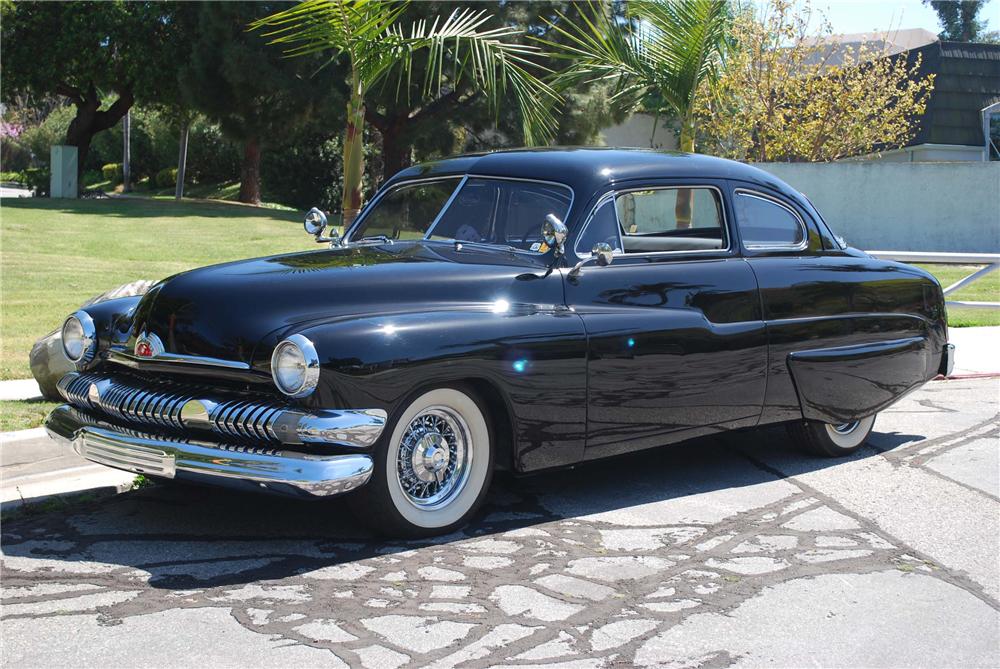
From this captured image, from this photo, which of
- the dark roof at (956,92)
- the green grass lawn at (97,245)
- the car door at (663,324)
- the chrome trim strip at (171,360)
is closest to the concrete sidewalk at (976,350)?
the car door at (663,324)

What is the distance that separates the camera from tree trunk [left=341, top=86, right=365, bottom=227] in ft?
33.0

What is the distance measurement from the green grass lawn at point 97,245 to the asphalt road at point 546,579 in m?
4.95

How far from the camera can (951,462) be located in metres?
7.21

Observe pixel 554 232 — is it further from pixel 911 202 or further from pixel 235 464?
pixel 911 202

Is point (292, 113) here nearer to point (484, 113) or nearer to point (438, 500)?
point (484, 113)

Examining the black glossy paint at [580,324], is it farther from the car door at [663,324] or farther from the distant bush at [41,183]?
the distant bush at [41,183]

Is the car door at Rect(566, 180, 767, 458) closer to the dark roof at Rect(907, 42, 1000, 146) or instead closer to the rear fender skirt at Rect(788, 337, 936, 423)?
the rear fender skirt at Rect(788, 337, 936, 423)

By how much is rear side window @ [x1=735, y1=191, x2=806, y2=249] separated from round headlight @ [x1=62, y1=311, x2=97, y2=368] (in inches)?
141

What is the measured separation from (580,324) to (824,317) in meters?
1.90

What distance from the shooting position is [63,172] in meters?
35.9

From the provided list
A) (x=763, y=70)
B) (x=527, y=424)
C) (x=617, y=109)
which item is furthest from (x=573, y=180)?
(x=617, y=109)

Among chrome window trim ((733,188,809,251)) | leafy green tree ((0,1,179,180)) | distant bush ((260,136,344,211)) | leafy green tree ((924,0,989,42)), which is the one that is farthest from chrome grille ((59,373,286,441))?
leafy green tree ((924,0,989,42))

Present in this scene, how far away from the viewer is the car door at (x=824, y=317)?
6602 mm

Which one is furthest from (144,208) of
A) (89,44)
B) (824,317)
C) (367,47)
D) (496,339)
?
(496,339)
